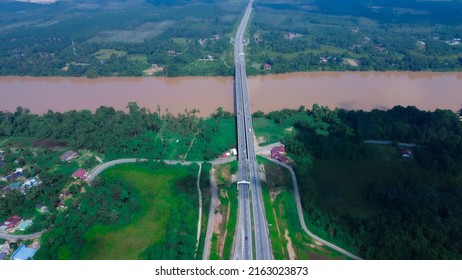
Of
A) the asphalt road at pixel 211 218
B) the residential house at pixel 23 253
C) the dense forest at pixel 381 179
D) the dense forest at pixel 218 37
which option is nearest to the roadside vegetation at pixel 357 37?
the dense forest at pixel 218 37

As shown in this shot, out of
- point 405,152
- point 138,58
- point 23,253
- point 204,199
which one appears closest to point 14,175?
point 23,253

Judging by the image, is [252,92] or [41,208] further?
[252,92]

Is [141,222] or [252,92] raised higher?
[252,92]

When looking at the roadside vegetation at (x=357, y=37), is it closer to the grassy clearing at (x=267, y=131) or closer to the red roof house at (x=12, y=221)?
the grassy clearing at (x=267, y=131)

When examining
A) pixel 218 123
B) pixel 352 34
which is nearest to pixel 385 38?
pixel 352 34

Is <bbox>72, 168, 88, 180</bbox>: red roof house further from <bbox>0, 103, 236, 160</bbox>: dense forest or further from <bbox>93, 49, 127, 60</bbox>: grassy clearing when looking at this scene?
<bbox>93, 49, 127, 60</bbox>: grassy clearing

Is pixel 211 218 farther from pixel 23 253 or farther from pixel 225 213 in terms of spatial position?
pixel 23 253
